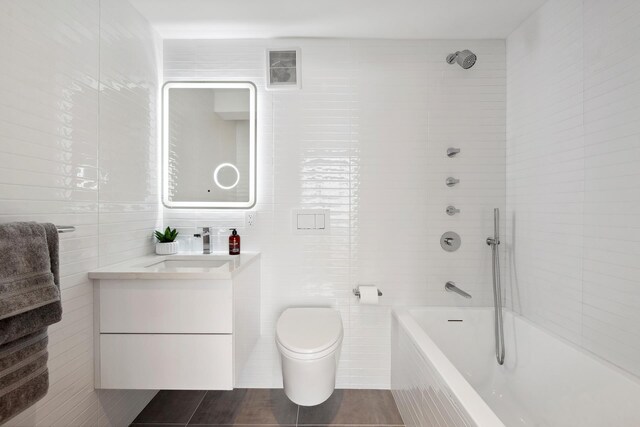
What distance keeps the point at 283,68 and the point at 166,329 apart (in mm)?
1579

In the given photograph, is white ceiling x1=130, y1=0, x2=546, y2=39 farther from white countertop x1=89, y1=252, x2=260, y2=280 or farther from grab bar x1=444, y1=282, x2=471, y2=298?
grab bar x1=444, y1=282, x2=471, y2=298

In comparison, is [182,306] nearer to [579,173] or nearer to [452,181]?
[452,181]

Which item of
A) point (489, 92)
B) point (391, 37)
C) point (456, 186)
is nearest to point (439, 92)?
point (489, 92)

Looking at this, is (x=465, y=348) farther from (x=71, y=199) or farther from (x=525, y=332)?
(x=71, y=199)

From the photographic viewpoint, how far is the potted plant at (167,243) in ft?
6.23

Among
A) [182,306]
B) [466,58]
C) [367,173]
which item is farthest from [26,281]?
[466,58]

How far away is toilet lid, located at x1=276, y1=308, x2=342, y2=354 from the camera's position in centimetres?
149

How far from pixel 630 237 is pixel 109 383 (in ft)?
7.36

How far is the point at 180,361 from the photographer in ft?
4.60

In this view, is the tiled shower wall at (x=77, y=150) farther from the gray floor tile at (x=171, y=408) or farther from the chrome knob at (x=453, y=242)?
the chrome knob at (x=453, y=242)

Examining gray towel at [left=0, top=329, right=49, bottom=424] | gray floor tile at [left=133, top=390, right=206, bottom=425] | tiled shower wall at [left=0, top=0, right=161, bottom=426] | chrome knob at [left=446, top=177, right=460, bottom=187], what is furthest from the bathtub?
tiled shower wall at [left=0, top=0, right=161, bottom=426]

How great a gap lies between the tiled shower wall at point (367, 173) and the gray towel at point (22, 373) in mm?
1081

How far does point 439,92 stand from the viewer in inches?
80.0

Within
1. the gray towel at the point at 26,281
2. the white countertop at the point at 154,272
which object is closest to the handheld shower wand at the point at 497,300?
the white countertop at the point at 154,272
